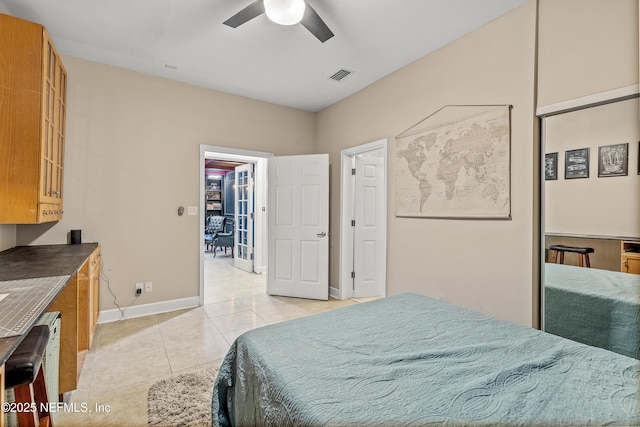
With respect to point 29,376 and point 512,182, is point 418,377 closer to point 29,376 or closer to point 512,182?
point 29,376

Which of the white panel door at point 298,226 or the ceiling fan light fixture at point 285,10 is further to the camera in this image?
the white panel door at point 298,226

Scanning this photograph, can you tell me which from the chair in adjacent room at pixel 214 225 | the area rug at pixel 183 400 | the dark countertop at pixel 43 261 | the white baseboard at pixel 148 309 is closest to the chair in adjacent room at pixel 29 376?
the dark countertop at pixel 43 261

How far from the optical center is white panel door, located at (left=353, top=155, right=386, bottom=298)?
13.6 ft

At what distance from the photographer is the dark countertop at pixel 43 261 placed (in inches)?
66.4

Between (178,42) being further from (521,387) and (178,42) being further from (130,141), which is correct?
(521,387)

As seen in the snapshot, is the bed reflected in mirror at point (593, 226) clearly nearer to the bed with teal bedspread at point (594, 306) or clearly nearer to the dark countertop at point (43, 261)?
the bed with teal bedspread at point (594, 306)

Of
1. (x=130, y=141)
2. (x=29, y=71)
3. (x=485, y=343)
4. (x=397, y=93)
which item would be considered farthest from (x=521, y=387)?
(x=130, y=141)

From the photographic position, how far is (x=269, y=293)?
429 cm

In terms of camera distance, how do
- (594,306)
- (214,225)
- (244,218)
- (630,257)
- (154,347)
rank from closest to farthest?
(630,257)
(594,306)
(154,347)
(244,218)
(214,225)

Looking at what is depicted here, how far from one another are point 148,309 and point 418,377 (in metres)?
3.38

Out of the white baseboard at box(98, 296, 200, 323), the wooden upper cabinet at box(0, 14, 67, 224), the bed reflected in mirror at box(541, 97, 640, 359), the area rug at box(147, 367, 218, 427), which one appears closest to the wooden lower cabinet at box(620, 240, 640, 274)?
the bed reflected in mirror at box(541, 97, 640, 359)

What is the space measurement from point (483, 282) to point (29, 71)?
3.76 meters

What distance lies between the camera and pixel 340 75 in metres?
3.45

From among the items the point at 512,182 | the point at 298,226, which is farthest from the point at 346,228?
the point at 512,182
